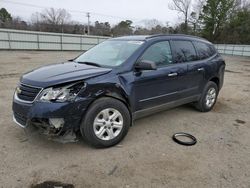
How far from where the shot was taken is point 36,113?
113 inches

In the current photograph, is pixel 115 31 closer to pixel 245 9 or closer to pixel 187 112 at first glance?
pixel 245 9

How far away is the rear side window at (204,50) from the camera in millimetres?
4941

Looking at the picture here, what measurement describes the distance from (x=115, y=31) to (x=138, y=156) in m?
54.6

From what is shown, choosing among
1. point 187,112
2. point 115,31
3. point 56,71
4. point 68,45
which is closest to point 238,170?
point 187,112

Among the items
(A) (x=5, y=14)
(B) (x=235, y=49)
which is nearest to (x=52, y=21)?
(A) (x=5, y=14)

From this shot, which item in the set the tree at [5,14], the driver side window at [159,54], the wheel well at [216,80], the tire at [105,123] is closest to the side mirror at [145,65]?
the driver side window at [159,54]

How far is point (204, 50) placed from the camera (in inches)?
202

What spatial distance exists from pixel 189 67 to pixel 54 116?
2.88m

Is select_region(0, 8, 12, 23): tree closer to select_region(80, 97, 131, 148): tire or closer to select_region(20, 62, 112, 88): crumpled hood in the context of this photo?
select_region(20, 62, 112, 88): crumpled hood

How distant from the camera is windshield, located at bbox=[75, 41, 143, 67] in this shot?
12.2ft

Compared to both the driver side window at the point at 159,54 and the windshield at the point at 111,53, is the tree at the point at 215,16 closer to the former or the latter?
the driver side window at the point at 159,54

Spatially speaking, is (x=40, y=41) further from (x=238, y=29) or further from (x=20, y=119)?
(x=238, y=29)

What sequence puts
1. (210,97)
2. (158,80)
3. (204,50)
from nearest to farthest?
(158,80)
(204,50)
(210,97)

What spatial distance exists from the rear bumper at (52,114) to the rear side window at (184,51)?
7.07 ft
